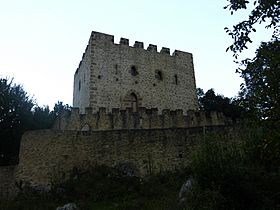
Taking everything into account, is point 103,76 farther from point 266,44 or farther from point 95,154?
point 266,44

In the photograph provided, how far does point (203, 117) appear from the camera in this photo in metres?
24.4

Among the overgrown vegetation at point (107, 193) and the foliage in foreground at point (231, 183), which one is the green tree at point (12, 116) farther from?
the foliage in foreground at point (231, 183)

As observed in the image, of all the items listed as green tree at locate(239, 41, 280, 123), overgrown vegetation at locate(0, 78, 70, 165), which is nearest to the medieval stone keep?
overgrown vegetation at locate(0, 78, 70, 165)

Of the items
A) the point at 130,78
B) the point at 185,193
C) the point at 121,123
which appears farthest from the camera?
the point at 130,78

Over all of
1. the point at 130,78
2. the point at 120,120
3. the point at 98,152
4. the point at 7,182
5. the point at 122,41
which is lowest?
the point at 7,182

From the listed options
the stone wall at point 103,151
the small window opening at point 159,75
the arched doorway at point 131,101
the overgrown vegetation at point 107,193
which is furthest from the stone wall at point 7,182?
the small window opening at point 159,75

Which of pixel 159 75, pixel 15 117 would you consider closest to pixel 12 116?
pixel 15 117

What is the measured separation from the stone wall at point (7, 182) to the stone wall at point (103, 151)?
0.68 metres

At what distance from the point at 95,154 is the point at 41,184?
2.59 meters

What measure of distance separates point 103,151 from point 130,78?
923 cm

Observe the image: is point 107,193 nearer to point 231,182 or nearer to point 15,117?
point 231,182

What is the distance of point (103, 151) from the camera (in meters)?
18.9

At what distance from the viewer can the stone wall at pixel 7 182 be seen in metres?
19.1

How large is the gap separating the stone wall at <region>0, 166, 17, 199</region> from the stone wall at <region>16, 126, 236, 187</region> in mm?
678
